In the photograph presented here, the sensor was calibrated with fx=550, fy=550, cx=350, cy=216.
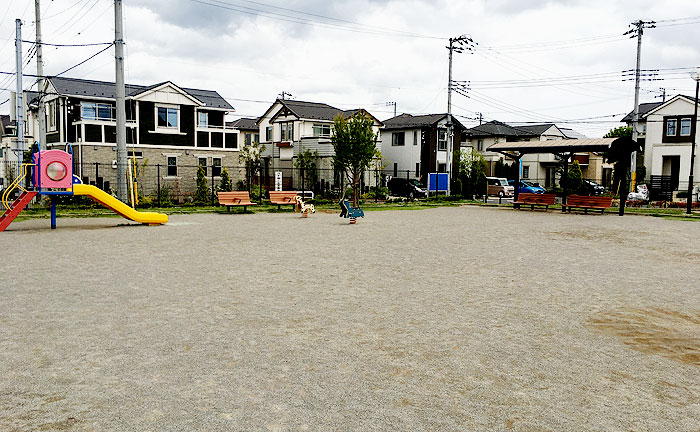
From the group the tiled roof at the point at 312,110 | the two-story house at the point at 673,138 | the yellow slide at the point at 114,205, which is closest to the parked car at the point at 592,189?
the two-story house at the point at 673,138

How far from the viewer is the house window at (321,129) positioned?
47.7 meters

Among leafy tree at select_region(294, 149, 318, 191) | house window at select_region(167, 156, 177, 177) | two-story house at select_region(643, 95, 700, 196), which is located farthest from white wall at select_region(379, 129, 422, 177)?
two-story house at select_region(643, 95, 700, 196)

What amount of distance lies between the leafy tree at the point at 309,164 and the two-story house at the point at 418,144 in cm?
838

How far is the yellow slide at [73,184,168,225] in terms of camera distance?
57.0 feet

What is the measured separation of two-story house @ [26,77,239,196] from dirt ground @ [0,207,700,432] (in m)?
23.5

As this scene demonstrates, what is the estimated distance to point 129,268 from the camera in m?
10.0

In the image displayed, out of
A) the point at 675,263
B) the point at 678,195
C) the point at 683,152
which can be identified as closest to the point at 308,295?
the point at 675,263

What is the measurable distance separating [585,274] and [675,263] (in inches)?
108

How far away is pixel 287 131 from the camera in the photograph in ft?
159

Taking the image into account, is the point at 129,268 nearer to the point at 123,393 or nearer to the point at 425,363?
the point at 123,393

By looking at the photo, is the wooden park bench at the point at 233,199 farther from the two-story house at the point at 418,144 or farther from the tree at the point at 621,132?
the tree at the point at 621,132

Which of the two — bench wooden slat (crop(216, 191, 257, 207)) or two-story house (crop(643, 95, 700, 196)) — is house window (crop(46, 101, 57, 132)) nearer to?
bench wooden slat (crop(216, 191, 257, 207))

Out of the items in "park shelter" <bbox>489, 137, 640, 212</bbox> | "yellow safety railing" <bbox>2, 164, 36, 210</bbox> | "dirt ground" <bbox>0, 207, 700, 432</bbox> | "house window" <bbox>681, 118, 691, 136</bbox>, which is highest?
"house window" <bbox>681, 118, 691, 136</bbox>

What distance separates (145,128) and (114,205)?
19441 mm
